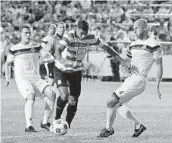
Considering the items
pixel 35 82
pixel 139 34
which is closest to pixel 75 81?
pixel 35 82

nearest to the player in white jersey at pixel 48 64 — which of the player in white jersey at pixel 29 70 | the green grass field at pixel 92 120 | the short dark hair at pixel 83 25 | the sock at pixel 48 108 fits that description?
the green grass field at pixel 92 120

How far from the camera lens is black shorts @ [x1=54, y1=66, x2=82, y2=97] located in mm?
11445

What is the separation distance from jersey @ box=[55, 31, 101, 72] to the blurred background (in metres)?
14.1

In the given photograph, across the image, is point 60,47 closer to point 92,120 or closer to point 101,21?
point 92,120

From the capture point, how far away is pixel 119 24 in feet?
91.8

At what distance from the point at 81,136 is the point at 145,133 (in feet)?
4.50

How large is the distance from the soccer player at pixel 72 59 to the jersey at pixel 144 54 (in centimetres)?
36

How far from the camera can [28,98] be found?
11.6 metres

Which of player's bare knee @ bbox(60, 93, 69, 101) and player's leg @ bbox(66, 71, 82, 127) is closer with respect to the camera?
player's bare knee @ bbox(60, 93, 69, 101)

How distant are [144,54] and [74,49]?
4.34ft

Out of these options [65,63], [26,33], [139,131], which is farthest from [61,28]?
[139,131]

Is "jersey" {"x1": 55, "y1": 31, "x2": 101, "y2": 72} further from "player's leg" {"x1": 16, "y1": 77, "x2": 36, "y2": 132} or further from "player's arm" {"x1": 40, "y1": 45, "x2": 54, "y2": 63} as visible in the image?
"player's arm" {"x1": 40, "y1": 45, "x2": 54, "y2": 63}

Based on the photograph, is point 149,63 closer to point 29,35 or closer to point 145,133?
point 145,133

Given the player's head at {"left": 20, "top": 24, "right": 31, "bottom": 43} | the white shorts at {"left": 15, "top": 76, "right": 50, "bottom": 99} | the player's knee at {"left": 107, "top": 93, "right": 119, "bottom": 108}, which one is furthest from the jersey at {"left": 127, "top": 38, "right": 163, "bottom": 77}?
the player's head at {"left": 20, "top": 24, "right": 31, "bottom": 43}
